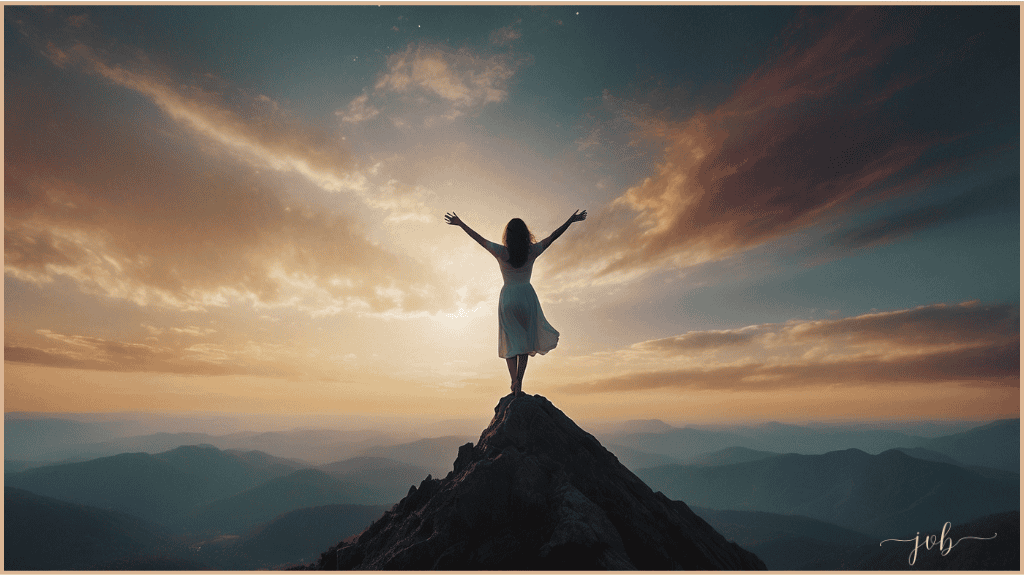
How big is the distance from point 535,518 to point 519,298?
14.7 feet

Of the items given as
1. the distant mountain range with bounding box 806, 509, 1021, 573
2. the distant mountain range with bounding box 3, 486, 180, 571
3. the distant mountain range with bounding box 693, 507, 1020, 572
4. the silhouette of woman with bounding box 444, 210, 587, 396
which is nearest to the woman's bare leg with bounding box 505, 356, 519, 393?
the silhouette of woman with bounding box 444, 210, 587, 396

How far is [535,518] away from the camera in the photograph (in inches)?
337

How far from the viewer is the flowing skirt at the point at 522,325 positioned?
1056 centimetres

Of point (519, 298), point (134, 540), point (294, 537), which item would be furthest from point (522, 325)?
point (134, 540)

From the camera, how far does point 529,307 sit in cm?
1062

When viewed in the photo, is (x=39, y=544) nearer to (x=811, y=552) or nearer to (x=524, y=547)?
(x=524, y=547)

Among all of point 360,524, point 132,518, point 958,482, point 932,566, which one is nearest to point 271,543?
point 360,524

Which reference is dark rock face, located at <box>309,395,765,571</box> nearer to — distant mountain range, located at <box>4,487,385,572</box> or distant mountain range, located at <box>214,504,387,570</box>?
→ distant mountain range, located at <box>4,487,385,572</box>

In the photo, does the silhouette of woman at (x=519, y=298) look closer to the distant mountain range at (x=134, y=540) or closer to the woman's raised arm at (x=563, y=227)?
the woman's raised arm at (x=563, y=227)

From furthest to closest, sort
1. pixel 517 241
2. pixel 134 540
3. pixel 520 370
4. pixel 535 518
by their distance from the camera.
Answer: pixel 134 540 → pixel 520 370 → pixel 517 241 → pixel 535 518

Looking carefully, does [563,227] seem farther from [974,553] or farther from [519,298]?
[974,553]

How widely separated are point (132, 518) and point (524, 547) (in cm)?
17526

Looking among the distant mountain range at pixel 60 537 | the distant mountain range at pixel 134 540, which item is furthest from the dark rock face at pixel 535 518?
the distant mountain range at pixel 60 537

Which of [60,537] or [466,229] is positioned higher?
[466,229]
